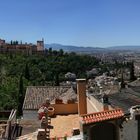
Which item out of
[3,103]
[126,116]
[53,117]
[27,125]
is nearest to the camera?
[126,116]

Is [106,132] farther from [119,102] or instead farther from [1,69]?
[1,69]

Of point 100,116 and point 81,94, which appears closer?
point 100,116

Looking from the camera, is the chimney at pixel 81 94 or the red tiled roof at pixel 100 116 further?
the chimney at pixel 81 94

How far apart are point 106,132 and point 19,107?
4017 centimetres

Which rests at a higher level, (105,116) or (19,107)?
(105,116)

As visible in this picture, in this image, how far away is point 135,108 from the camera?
45.4ft

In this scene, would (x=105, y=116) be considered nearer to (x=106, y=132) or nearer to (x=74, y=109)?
(x=106, y=132)

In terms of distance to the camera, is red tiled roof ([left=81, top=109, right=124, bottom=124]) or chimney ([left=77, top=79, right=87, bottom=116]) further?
chimney ([left=77, top=79, right=87, bottom=116])

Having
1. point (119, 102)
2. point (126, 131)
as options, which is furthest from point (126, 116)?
point (119, 102)

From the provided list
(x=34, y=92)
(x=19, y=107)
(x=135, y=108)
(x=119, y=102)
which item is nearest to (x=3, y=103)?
(x=19, y=107)

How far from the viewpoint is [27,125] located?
77.6ft

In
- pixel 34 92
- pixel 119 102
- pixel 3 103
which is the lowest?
pixel 3 103

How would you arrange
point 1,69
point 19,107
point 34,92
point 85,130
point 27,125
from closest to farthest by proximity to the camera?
point 85,130, point 27,125, point 34,92, point 19,107, point 1,69

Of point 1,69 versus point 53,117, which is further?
point 1,69
